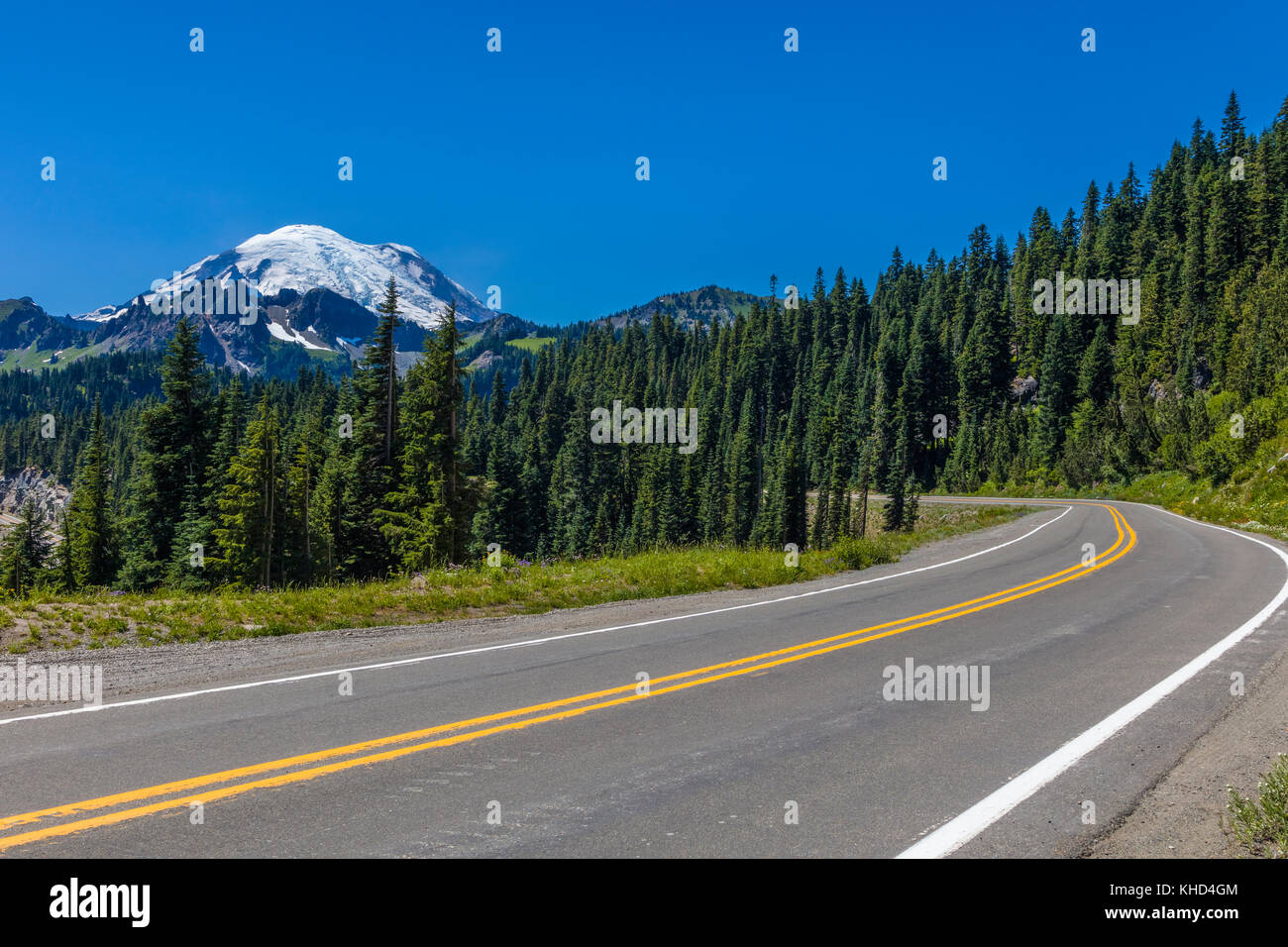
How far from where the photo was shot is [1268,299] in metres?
67.9

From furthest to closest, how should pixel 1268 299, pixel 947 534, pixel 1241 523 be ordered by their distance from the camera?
pixel 1268 299 < pixel 1241 523 < pixel 947 534

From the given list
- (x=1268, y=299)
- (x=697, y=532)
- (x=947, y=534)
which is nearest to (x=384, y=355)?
(x=947, y=534)

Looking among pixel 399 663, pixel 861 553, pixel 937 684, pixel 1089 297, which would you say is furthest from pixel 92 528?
pixel 1089 297

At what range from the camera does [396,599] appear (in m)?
13.2

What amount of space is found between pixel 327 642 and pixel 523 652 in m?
3.05

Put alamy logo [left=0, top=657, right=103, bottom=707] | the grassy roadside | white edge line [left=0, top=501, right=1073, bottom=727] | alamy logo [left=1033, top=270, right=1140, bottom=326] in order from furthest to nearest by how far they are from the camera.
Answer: alamy logo [left=1033, top=270, right=1140, bottom=326]
the grassy roadside
alamy logo [left=0, top=657, right=103, bottom=707]
white edge line [left=0, top=501, right=1073, bottom=727]

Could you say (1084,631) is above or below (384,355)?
below

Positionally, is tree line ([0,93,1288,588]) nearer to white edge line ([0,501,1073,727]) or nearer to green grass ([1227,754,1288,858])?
white edge line ([0,501,1073,727])

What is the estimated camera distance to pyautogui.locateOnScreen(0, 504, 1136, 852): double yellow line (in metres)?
4.56

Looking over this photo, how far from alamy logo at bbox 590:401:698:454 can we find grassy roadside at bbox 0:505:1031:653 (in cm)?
8352

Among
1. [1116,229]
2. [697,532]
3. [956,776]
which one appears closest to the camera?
[956,776]

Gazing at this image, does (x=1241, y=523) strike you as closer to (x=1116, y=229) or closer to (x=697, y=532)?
(x=697, y=532)
